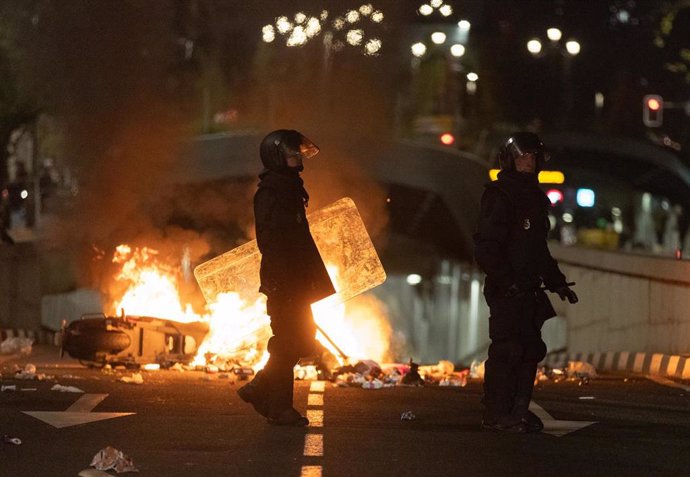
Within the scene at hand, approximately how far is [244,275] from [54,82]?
40.9ft

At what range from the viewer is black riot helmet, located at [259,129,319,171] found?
394 inches

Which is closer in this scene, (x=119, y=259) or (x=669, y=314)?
(x=669, y=314)

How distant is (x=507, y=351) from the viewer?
9.80m

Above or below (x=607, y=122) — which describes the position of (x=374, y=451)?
below

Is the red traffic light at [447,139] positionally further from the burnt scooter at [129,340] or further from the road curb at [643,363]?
the burnt scooter at [129,340]

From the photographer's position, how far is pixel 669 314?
18609mm

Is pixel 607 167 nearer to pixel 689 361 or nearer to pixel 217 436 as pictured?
pixel 689 361

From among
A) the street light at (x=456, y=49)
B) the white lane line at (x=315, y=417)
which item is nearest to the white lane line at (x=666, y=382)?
the white lane line at (x=315, y=417)

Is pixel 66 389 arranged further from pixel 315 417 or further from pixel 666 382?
pixel 666 382

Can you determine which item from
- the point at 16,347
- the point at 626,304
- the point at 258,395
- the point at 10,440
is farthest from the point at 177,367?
the point at 626,304

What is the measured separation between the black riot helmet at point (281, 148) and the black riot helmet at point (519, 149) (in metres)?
1.25

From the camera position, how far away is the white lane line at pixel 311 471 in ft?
25.5

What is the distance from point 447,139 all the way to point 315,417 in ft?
122

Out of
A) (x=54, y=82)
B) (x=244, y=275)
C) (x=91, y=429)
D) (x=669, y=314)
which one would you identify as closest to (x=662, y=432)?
(x=91, y=429)
